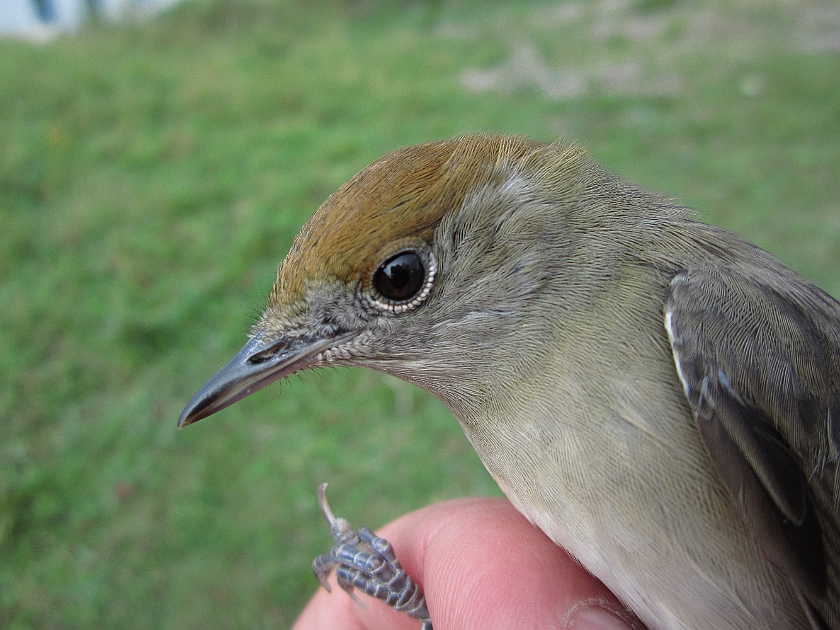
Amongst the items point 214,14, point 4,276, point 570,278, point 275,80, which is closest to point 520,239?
point 570,278

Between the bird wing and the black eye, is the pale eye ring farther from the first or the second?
the bird wing

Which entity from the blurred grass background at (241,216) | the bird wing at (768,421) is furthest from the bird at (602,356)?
the blurred grass background at (241,216)

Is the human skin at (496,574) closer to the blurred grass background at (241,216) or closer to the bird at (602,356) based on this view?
the bird at (602,356)

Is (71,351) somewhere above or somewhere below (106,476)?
above

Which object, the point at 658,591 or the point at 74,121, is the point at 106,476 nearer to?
the point at 658,591

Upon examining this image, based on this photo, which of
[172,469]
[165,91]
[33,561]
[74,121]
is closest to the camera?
[33,561]

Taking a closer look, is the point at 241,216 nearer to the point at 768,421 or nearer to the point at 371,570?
the point at 371,570

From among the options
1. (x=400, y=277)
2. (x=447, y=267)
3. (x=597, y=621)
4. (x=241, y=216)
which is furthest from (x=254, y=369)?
(x=241, y=216)

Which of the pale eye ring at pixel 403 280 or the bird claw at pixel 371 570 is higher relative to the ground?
the pale eye ring at pixel 403 280
